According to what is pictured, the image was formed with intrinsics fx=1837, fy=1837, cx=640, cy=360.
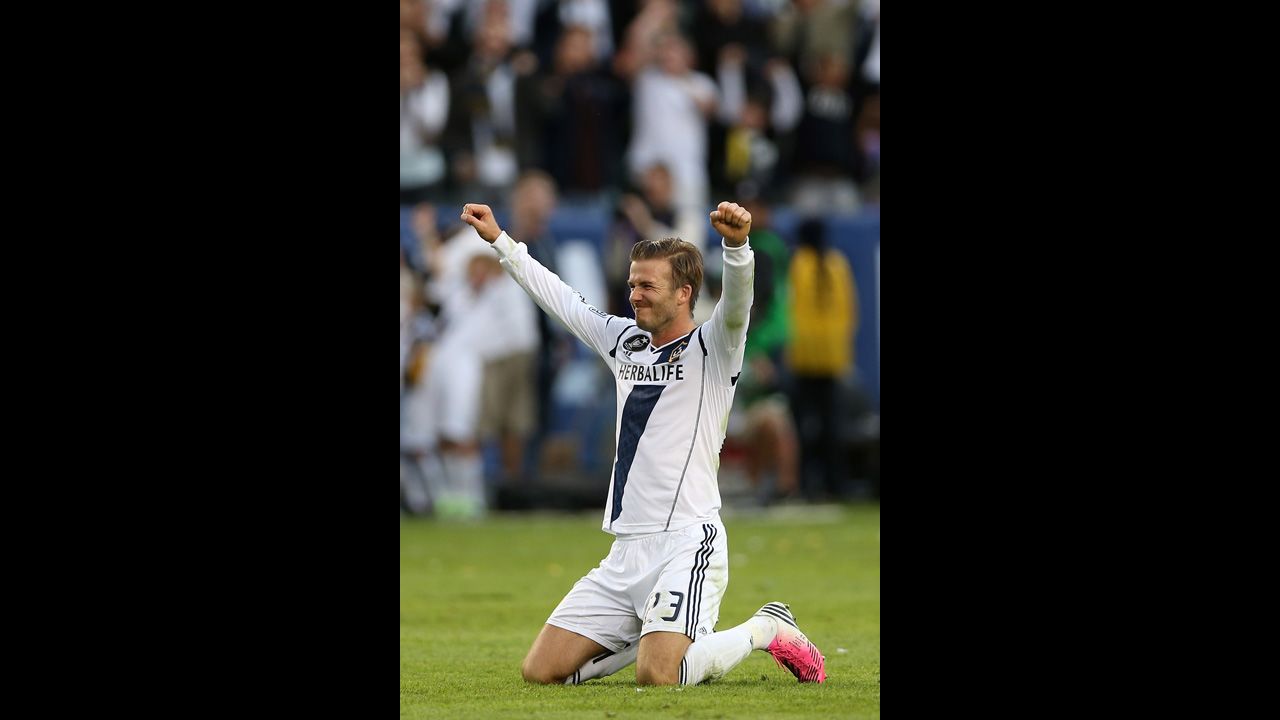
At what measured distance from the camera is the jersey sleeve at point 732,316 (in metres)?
8.00

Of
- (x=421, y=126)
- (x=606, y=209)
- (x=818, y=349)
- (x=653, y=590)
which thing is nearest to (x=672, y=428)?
(x=653, y=590)

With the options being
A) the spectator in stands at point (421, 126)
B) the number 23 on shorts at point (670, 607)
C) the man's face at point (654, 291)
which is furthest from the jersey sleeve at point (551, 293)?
the spectator in stands at point (421, 126)

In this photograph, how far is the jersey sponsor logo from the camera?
28.7ft

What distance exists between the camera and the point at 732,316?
8281 mm

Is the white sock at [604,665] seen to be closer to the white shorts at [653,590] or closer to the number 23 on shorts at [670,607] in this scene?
the white shorts at [653,590]

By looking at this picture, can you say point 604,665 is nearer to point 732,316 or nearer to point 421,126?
point 732,316

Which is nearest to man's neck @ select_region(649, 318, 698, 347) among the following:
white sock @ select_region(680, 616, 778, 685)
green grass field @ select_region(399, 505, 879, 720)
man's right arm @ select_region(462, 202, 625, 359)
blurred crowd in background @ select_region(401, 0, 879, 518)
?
man's right arm @ select_region(462, 202, 625, 359)

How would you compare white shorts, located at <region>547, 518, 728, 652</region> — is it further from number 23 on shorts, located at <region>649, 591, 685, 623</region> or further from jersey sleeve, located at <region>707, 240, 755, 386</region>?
jersey sleeve, located at <region>707, 240, 755, 386</region>
